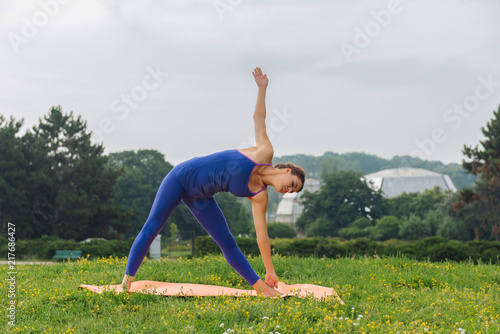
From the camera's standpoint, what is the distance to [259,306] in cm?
532

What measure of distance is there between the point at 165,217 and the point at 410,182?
73.2 metres

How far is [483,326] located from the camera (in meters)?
5.09

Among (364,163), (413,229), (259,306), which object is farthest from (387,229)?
(364,163)

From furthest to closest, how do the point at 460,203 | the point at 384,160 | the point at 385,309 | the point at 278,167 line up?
the point at 384,160 < the point at 460,203 < the point at 278,167 < the point at 385,309

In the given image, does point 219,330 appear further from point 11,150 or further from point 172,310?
point 11,150

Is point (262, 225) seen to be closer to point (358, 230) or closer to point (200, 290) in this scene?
point (200, 290)

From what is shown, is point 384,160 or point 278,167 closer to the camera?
point 278,167

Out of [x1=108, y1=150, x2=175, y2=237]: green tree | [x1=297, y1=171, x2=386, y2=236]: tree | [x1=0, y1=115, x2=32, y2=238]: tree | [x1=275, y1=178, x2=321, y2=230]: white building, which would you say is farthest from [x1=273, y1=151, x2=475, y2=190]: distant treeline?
[x1=0, y1=115, x2=32, y2=238]: tree

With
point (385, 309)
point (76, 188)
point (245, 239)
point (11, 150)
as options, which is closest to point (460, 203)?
point (245, 239)

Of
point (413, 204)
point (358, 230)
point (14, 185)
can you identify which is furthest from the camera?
point (413, 204)

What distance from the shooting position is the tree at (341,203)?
52500 millimetres

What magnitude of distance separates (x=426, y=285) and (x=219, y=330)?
373 centimetres

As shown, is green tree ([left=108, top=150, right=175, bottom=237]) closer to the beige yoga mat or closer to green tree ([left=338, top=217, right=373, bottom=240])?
green tree ([left=338, top=217, right=373, bottom=240])

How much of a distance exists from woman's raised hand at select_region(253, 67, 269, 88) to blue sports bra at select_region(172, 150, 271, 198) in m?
0.85
